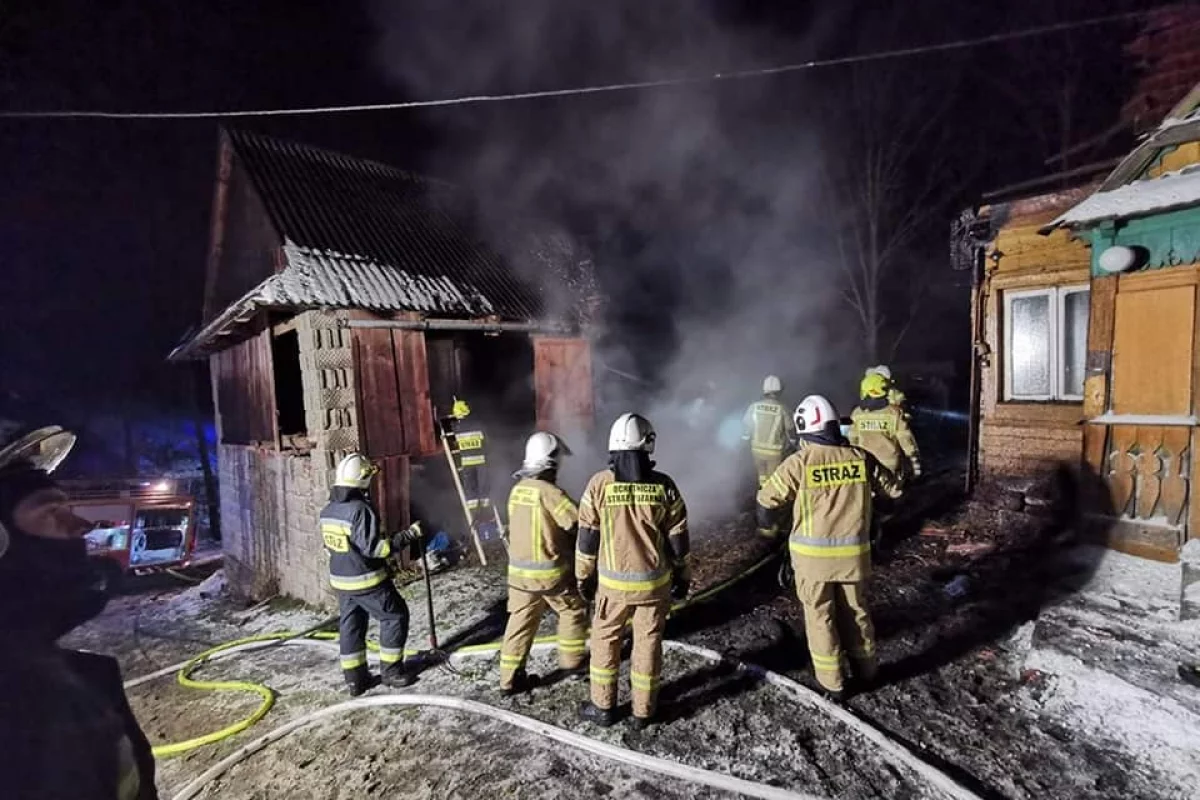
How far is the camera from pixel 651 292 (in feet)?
57.8

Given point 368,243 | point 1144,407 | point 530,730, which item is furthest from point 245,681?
point 1144,407

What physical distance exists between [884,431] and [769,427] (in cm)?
174

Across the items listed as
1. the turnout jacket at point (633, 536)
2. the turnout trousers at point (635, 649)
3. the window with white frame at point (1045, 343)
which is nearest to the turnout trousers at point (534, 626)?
the turnout jacket at point (633, 536)

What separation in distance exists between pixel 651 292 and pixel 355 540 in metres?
14.3

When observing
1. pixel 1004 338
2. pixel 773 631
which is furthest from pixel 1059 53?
pixel 773 631

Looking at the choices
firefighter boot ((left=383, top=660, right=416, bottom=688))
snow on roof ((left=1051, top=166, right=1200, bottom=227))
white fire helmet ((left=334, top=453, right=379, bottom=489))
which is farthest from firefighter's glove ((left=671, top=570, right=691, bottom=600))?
snow on roof ((left=1051, top=166, right=1200, bottom=227))

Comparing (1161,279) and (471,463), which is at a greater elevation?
(1161,279)

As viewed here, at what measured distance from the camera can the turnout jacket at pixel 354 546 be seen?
447 cm

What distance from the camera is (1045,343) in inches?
287

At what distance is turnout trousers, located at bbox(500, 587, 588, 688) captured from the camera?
4.20m

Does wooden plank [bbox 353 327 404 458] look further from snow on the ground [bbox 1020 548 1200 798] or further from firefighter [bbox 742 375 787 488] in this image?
snow on the ground [bbox 1020 548 1200 798]

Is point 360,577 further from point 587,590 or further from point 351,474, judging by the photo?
point 587,590

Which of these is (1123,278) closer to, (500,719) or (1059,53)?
(500,719)

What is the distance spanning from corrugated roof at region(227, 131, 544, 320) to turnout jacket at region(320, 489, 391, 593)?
3348 millimetres
